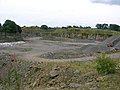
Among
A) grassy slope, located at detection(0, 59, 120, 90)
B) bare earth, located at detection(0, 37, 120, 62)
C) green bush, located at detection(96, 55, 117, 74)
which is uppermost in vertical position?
green bush, located at detection(96, 55, 117, 74)

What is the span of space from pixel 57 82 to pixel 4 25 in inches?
2398

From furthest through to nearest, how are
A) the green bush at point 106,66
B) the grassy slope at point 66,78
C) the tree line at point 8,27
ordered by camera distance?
the tree line at point 8,27
the green bush at point 106,66
the grassy slope at point 66,78

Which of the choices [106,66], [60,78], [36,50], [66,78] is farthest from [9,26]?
[106,66]

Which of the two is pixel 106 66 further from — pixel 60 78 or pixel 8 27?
pixel 8 27

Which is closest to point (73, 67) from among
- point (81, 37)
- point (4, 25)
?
point (4, 25)

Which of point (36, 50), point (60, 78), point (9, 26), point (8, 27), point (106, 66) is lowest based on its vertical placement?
point (36, 50)

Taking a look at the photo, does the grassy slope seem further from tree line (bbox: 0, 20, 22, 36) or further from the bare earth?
tree line (bbox: 0, 20, 22, 36)

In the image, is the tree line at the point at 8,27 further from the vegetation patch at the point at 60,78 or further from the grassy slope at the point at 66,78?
the grassy slope at the point at 66,78

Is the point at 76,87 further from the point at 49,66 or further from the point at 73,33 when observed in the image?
the point at 73,33

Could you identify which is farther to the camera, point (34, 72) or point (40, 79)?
point (34, 72)

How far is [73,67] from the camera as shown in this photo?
18.5m

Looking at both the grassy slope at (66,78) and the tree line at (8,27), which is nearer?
the grassy slope at (66,78)

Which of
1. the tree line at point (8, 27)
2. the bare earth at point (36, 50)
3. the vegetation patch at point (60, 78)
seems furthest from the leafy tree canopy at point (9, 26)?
the vegetation patch at point (60, 78)

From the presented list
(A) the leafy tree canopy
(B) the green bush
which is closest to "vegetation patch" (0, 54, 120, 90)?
(B) the green bush
